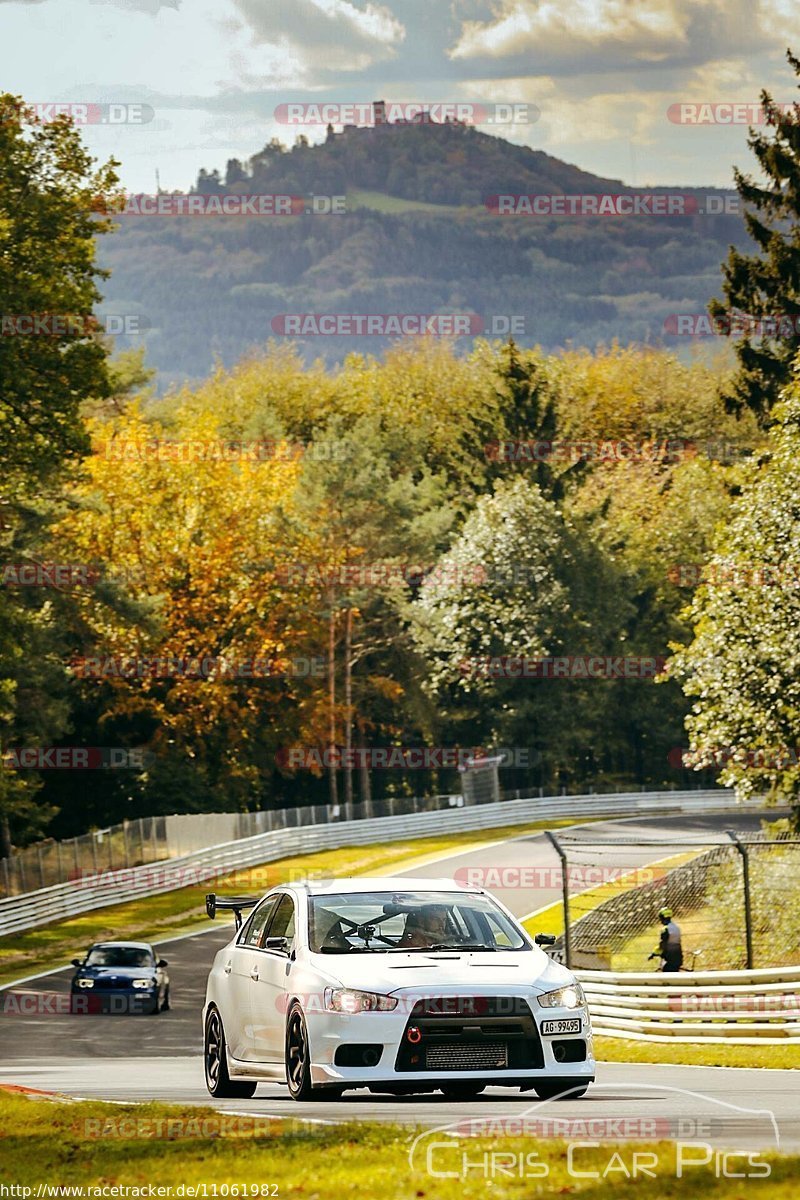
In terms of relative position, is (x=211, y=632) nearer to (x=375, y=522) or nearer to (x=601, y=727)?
(x=375, y=522)

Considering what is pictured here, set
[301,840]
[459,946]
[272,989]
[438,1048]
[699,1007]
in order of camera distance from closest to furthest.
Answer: [438,1048] → [459,946] → [272,989] → [699,1007] → [301,840]

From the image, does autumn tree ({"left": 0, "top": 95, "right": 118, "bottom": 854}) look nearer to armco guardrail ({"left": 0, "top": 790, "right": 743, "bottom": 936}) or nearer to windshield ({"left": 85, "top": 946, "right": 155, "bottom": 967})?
armco guardrail ({"left": 0, "top": 790, "right": 743, "bottom": 936})

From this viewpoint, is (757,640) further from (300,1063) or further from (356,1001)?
(356,1001)

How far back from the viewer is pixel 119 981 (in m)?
33.7

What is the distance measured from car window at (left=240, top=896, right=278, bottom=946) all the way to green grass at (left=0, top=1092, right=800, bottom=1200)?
6.40 feet

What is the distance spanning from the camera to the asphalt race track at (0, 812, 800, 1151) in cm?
1149

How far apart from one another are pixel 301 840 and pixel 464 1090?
5116cm

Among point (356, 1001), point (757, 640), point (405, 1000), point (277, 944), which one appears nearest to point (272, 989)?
point (277, 944)

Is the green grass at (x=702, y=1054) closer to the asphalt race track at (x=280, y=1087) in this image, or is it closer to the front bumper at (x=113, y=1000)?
the asphalt race track at (x=280, y=1087)

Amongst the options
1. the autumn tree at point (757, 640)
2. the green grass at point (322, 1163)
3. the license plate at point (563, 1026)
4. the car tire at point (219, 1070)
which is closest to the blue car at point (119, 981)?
the autumn tree at point (757, 640)

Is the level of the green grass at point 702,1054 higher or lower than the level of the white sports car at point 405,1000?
lower

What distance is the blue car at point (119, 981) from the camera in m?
33.5

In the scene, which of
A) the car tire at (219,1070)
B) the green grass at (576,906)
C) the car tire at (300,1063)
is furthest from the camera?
the green grass at (576,906)

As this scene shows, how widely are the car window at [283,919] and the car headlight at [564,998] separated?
213 cm
